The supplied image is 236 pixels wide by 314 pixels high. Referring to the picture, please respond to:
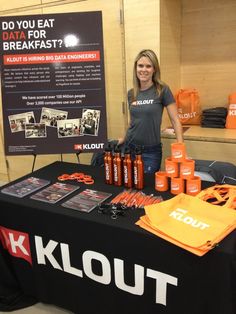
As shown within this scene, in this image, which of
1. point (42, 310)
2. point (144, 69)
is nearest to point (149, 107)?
point (144, 69)

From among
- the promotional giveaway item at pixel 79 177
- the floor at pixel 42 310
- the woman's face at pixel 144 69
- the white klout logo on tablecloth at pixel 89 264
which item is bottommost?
the floor at pixel 42 310

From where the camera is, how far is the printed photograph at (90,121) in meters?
2.37

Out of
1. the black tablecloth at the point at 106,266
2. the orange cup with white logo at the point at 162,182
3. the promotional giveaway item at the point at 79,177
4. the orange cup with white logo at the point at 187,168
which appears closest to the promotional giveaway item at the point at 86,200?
the black tablecloth at the point at 106,266

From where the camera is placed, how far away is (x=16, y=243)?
1718 mm

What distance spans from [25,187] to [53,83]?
35.7 inches

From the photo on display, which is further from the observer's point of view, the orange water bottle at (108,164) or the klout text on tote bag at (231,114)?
the klout text on tote bag at (231,114)

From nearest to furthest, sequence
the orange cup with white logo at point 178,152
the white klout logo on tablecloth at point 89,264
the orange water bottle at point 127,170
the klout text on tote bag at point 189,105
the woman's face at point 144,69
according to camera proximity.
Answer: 1. the white klout logo on tablecloth at point 89,264
2. the orange cup with white logo at point 178,152
3. the orange water bottle at point 127,170
4. the woman's face at point 144,69
5. the klout text on tote bag at point 189,105

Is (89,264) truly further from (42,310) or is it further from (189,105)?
(189,105)

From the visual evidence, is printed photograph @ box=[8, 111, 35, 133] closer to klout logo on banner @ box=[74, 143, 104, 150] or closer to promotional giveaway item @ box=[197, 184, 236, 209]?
klout logo on banner @ box=[74, 143, 104, 150]

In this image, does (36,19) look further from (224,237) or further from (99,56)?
(224,237)

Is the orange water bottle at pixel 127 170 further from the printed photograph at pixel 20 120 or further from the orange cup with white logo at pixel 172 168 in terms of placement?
the printed photograph at pixel 20 120

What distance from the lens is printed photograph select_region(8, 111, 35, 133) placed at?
7.86ft

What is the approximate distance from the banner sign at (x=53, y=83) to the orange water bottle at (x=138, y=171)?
764 millimetres

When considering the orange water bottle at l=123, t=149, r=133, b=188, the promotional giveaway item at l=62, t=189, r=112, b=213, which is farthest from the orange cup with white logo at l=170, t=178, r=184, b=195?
the promotional giveaway item at l=62, t=189, r=112, b=213
